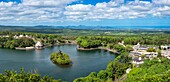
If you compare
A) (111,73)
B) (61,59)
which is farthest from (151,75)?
(61,59)

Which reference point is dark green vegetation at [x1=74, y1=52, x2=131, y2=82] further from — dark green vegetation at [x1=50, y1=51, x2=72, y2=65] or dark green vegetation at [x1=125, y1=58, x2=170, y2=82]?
dark green vegetation at [x1=50, y1=51, x2=72, y2=65]

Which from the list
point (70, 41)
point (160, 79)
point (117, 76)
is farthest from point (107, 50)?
point (160, 79)

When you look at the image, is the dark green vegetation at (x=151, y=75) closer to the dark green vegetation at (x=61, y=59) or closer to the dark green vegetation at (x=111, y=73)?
the dark green vegetation at (x=111, y=73)

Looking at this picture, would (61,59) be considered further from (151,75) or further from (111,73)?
(151,75)

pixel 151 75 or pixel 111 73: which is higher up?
pixel 151 75

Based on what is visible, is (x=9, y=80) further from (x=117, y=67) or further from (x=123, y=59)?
(x=123, y=59)

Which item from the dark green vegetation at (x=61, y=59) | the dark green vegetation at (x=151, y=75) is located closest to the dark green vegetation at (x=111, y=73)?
the dark green vegetation at (x=151, y=75)

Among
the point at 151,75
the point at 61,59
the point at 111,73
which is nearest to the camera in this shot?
the point at 151,75

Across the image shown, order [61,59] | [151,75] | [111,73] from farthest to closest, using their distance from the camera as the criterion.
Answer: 1. [61,59]
2. [111,73]
3. [151,75]

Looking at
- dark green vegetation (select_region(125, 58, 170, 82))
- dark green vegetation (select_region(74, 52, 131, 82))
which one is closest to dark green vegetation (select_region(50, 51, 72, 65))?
dark green vegetation (select_region(74, 52, 131, 82))

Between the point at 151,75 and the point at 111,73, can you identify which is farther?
the point at 111,73

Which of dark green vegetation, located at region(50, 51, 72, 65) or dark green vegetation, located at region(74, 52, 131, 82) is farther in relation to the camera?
dark green vegetation, located at region(50, 51, 72, 65)
